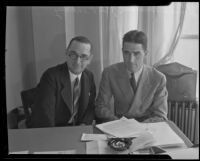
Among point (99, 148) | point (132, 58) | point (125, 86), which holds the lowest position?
point (99, 148)

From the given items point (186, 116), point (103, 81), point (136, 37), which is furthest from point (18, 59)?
point (186, 116)

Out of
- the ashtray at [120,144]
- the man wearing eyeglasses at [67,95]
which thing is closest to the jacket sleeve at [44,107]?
the man wearing eyeglasses at [67,95]

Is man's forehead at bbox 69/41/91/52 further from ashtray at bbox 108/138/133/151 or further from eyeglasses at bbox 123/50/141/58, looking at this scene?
ashtray at bbox 108/138/133/151

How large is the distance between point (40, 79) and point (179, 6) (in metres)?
0.52

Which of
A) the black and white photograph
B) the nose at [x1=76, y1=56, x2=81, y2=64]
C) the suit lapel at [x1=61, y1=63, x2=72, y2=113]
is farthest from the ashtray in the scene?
the nose at [x1=76, y1=56, x2=81, y2=64]

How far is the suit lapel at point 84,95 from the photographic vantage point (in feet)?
3.19

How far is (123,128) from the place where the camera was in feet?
3.25

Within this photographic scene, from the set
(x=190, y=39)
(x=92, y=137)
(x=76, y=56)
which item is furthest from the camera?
(x=92, y=137)

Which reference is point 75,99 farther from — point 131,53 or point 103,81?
point 131,53

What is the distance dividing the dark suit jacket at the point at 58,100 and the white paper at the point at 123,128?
0.27ft

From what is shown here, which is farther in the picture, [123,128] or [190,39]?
[123,128]

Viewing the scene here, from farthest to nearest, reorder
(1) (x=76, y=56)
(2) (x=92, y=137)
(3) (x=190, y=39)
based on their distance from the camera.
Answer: (2) (x=92, y=137) < (1) (x=76, y=56) < (3) (x=190, y=39)

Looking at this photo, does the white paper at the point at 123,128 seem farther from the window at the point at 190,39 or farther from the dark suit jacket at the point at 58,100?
the window at the point at 190,39

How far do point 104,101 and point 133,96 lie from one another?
111mm
